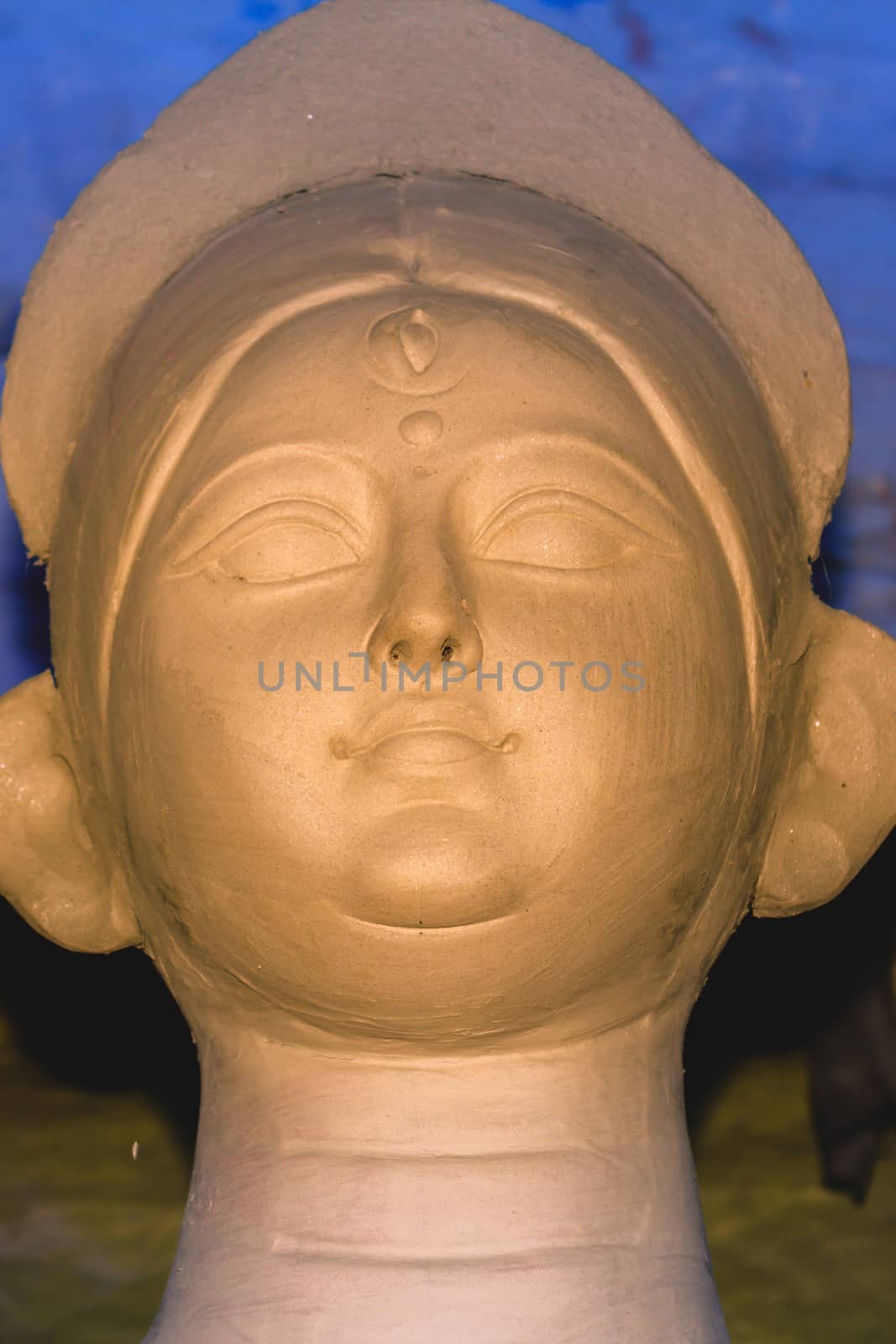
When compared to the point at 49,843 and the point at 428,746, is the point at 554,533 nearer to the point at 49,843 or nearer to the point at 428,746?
the point at 428,746

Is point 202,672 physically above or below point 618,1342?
above

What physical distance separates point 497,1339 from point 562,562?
104 cm

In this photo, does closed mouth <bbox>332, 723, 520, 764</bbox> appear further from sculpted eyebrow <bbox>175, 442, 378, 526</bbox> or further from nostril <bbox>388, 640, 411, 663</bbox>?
sculpted eyebrow <bbox>175, 442, 378, 526</bbox>

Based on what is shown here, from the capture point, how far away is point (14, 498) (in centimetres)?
331

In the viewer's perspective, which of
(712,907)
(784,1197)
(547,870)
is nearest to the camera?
(547,870)

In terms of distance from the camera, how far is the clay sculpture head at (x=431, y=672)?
2.85 meters

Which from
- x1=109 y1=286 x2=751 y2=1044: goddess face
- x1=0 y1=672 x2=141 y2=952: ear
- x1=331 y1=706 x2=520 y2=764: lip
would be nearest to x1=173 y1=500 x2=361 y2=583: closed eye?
x1=109 y1=286 x2=751 y2=1044: goddess face

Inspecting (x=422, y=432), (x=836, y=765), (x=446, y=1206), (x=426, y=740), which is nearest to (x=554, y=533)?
(x=422, y=432)

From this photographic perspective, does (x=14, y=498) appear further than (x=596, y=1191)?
Yes

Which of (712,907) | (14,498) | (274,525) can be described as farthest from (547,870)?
(14,498)

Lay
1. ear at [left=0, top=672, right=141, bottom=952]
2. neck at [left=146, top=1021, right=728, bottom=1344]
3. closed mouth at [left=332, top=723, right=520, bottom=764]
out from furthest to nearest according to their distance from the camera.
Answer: ear at [left=0, top=672, right=141, bottom=952], neck at [left=146, top=1021, right=728, bottom=1344], closed mouth at [left=332, top=723, right=520, bottom=764]

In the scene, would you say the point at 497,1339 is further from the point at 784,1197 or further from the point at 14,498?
the point at 784,1197

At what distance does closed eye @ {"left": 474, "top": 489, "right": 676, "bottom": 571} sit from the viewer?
2928 millimetres

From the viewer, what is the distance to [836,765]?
10.7 ft
